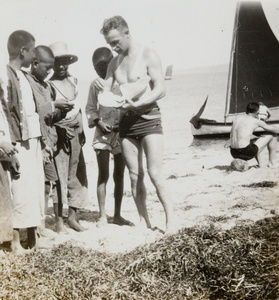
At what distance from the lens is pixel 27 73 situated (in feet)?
8.70

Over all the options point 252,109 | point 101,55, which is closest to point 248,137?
point 252,109

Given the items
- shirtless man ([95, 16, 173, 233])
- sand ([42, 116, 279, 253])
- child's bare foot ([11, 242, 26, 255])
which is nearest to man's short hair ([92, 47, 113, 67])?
shirtless man ([95, 16, 173, 233])

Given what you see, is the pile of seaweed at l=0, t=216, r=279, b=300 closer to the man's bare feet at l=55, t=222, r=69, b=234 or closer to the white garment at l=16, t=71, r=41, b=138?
the man's bare feet at l=55, t=222, r=69, b=234

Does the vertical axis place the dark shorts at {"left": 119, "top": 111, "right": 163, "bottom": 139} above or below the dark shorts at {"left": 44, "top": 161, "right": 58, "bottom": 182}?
above

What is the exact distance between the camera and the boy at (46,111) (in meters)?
2.65

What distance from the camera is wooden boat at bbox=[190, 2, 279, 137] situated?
3.16 m

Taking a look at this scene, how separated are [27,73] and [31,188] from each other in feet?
2.60

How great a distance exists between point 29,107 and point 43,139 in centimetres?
26

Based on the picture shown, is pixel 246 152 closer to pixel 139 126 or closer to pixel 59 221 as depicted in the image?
pixel 139 126

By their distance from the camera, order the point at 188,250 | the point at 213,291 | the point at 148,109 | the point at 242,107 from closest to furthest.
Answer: the point at 213,291 < the point at 188,250 < the point at 148,109 < the point at 242,107

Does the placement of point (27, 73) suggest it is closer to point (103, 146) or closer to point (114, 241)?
point (103, 146)

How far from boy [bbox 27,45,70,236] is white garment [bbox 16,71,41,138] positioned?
77 millimetres

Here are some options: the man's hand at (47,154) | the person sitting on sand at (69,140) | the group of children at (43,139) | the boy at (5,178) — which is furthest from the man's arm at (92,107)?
the boy at (5,178)

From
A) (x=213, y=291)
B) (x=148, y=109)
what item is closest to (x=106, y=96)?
(x=148, y=109)
